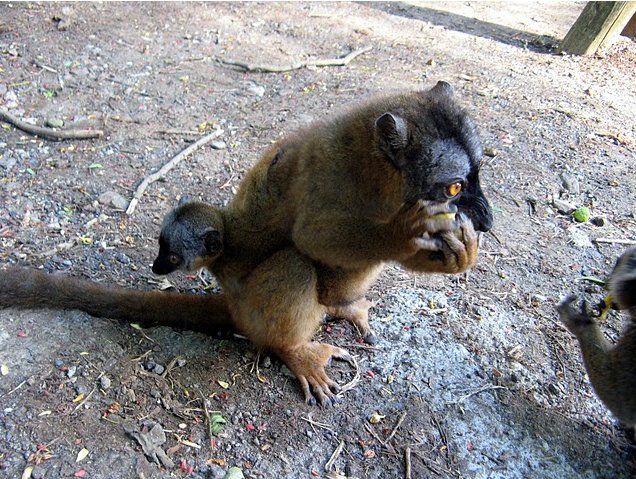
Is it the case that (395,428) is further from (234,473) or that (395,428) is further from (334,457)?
(234,473)

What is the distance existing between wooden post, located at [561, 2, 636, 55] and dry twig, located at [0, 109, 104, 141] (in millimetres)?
8223

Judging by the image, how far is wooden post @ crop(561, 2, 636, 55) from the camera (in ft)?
32.1

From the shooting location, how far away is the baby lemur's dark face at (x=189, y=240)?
177 inches

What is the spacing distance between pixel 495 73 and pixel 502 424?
659cm

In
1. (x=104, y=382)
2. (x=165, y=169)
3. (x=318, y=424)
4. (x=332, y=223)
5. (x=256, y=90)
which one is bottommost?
(x=104, y=382)

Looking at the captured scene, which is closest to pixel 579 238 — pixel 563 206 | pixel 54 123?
pixel 563 206

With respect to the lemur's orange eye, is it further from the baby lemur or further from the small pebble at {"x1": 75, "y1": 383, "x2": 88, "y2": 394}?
the small pebble at {"x1": 75, "y1": 383, "x2": 88, "y2": 394}

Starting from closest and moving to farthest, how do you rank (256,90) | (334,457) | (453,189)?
(453,189) → (334,457) → (256,90)

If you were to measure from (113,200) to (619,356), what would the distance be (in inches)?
191

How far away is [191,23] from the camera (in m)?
9.77

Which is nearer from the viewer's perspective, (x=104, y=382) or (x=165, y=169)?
(x=104, y=382)

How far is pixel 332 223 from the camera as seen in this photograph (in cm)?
397

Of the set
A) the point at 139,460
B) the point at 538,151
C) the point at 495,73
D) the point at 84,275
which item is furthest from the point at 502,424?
the point at 495,73

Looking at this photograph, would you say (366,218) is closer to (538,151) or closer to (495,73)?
(538,151)
